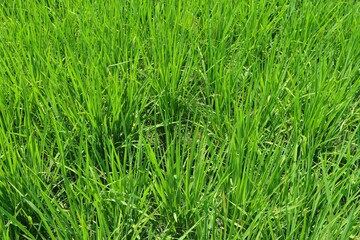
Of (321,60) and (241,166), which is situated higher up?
(321,60)

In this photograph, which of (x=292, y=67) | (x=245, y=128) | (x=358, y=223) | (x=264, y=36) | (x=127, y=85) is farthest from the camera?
(x=264, y=36)

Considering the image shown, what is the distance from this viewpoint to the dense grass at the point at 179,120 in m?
1.04

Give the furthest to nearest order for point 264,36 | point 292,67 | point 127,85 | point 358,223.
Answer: point 264,36 < point 292,67 < point 127,85 < point 358,223

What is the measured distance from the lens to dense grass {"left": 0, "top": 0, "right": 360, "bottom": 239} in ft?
3.43

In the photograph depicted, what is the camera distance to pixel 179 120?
111 cm

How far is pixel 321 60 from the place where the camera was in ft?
4.62

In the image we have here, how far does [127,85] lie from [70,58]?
25 cm

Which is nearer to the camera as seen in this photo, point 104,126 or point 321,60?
point 104,126

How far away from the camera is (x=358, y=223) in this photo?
3.55 ft

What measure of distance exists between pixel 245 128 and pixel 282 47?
1.56 feet

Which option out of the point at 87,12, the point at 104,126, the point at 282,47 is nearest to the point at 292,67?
the point at 282,47

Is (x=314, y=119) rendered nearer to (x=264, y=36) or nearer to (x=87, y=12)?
(x=264, y=36)

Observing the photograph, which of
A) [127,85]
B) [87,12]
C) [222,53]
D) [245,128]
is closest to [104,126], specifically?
[127,85]

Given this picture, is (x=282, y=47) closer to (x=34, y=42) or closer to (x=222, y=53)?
(x=222, y=53)
